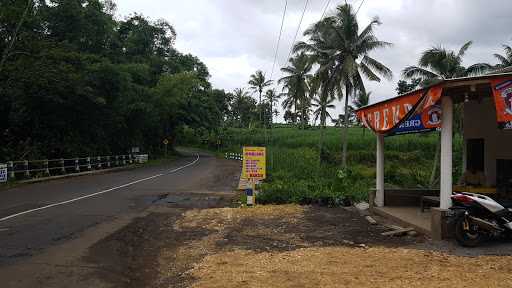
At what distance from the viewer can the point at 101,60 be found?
33.3 metres

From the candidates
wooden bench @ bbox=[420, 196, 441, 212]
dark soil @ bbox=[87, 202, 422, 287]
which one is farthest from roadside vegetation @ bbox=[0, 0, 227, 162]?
wooden bench @ bbox=[420, 196, 441, 212]

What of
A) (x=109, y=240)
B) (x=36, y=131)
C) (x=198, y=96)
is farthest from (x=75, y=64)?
(x=198, y=96)

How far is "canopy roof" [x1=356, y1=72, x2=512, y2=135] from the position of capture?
8195 mm

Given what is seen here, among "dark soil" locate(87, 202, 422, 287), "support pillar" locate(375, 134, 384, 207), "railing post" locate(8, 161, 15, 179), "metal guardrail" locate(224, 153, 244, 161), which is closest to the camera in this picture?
"dark soil" locate(87, 202, 422, 287)

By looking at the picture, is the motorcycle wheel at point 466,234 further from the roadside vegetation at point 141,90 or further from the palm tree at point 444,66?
the palm tree at point 444,66

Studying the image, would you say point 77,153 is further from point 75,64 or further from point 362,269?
point 362,269

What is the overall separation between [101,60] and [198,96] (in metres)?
32.0

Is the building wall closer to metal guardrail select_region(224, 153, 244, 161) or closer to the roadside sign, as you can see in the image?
the roadside sign

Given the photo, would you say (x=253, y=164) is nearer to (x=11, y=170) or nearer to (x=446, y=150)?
(x=446, y=150)

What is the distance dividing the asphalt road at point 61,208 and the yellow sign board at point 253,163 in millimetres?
3255

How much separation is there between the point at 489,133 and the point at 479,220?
6.20 meters

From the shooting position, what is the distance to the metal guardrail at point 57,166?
882 inches

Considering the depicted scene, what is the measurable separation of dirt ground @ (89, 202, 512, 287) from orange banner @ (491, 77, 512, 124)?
225 centimetres

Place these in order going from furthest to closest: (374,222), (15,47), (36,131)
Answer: (36,131) < (15,47) < (374,222)
